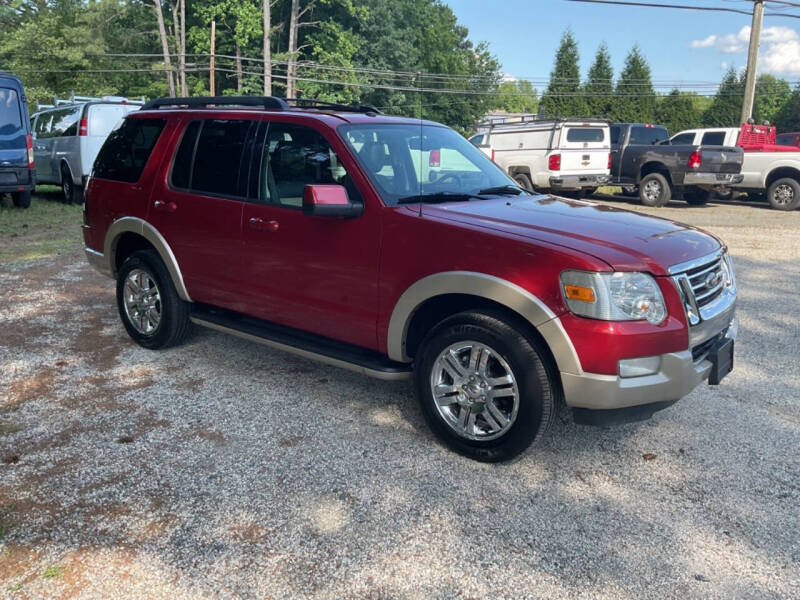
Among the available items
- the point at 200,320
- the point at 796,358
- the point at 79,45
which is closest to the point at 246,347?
the point at 200,320

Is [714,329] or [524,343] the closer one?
[524,343]

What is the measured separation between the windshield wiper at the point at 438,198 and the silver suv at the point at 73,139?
36.8ft

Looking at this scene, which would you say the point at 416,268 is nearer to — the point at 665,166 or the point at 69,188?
the point at 69,188

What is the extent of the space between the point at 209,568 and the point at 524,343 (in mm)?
1778

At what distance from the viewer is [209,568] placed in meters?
2.79

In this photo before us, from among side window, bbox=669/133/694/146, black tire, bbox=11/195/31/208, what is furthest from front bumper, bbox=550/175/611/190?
black tire, bbox=11/195/31/208

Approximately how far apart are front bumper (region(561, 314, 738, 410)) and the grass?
334 inches

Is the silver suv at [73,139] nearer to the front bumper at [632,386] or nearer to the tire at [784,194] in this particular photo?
the front bumper at [632,386]

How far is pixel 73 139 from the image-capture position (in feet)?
47.0

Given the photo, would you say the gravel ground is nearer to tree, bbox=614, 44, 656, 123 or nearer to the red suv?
the red suv

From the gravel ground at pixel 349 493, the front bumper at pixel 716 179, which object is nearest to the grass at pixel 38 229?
the gravel ground at pixel 349 493

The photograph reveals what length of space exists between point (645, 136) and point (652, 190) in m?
2.38

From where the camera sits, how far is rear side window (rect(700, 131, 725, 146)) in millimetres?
18203

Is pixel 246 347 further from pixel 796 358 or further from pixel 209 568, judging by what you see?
pixel 796 358
